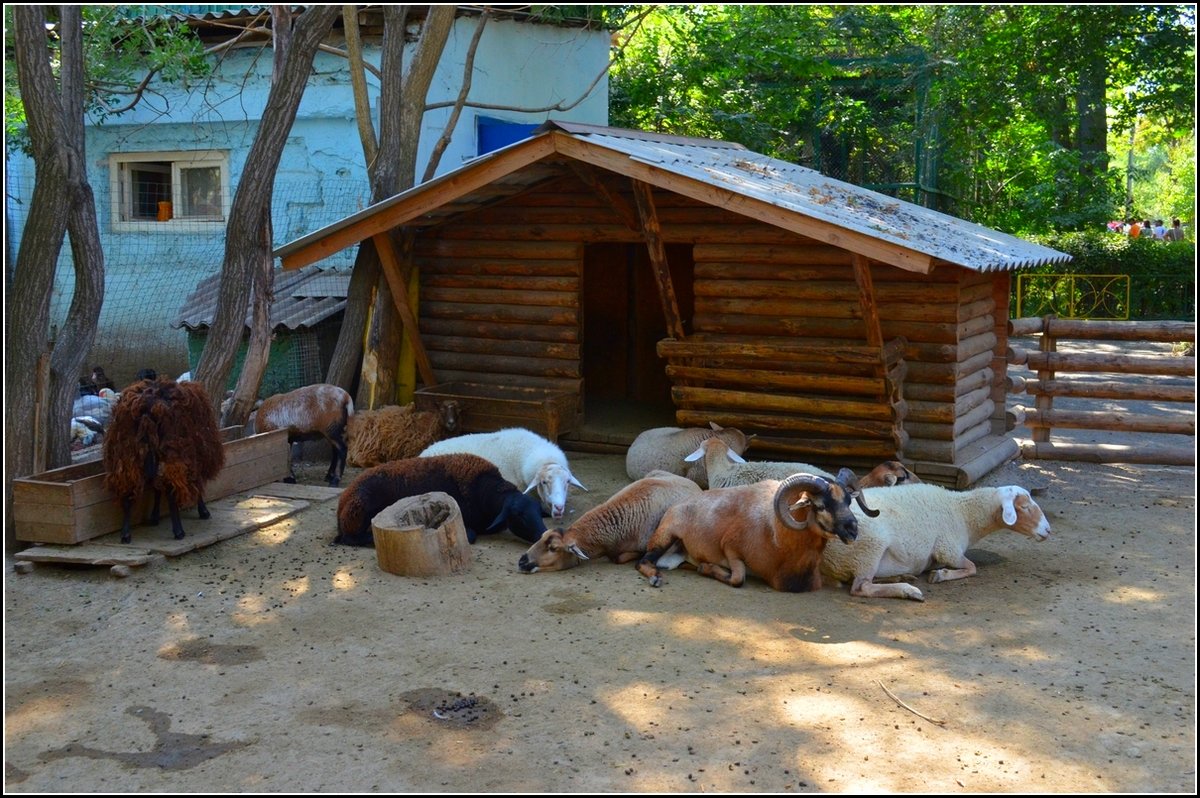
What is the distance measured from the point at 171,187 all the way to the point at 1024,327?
37.9ft

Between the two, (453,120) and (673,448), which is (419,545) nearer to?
(673,448)

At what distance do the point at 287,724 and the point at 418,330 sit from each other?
7292 millimetres

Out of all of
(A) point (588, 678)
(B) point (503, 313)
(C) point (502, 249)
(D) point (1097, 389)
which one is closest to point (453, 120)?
(C) point (502, 249)

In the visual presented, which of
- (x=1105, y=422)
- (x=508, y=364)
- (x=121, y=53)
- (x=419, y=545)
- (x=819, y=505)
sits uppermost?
(x=121, y=53)

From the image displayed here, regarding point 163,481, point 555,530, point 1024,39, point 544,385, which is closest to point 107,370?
point 544,385

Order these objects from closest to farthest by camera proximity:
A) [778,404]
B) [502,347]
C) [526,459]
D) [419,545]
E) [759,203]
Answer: [419,545]
[759,203]
[526,459]
[778,404]
[502,347]

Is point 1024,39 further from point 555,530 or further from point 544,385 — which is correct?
point 555,530

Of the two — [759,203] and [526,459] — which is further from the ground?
[759,203]

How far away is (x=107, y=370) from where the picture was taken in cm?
1586

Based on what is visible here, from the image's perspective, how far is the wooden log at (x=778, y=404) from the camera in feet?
32.7

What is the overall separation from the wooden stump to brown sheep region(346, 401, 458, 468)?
3.07 m

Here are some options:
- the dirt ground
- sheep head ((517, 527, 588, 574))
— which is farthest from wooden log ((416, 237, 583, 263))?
sheep head ((517, 527, 588, 574))

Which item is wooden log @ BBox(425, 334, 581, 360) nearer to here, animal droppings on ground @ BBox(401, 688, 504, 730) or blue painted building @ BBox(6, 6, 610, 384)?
blue painted building @ BBox(6, 6, 610, 384)

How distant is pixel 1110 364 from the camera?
12094 millimetres
